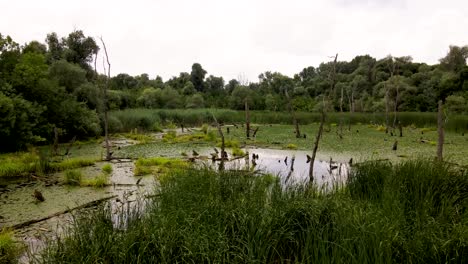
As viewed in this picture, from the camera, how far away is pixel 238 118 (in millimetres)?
38844

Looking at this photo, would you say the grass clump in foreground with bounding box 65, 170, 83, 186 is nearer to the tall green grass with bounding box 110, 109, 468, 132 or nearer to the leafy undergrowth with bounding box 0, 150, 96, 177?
the leafy undergrowth with bounding box 0, 150, 96, 177

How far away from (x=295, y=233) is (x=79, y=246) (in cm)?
286

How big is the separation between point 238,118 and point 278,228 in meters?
33.8

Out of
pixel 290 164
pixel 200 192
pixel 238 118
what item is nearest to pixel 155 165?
pixel 290 164

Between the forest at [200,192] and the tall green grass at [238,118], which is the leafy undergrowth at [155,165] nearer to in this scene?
the forest at [200,192]

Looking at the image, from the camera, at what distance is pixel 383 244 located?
159 inches

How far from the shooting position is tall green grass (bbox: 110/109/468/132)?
89.1 ft

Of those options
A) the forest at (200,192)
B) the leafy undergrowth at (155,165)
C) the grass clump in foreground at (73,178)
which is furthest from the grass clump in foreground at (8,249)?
the leafy undergrowth at (155,165)

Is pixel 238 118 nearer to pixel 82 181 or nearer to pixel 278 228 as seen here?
pixel 82 181

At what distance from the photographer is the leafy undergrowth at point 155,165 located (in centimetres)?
1165

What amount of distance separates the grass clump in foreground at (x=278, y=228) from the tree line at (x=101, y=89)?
13.1ft

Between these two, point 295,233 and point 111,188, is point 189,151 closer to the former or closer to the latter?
point 111,188

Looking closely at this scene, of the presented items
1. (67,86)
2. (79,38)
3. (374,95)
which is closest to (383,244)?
(67,86)

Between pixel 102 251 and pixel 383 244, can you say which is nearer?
pixel 383 244
